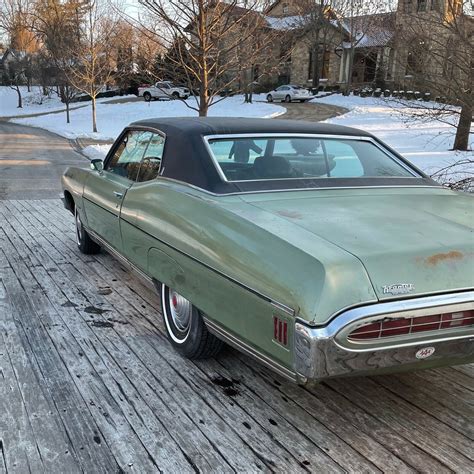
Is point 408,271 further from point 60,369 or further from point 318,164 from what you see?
point 60,369

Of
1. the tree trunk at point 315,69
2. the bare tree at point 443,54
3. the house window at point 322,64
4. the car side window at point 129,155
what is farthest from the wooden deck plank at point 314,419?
the house window at point 322,64

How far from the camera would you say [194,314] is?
307 cm

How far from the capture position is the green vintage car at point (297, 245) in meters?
2.13

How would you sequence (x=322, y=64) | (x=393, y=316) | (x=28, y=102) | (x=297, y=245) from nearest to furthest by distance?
(x=393, y=316) → (x=297, y=245) → (x=28, y=102) → (x=322, y=64)

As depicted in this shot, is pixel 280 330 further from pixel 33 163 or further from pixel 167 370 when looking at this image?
pixel 33 163

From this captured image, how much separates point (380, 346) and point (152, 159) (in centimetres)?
228

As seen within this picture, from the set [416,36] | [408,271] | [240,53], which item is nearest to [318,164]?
[408,271]

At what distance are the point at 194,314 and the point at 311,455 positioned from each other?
105cm

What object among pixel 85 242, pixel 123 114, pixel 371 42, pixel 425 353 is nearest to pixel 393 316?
pixel 425 353

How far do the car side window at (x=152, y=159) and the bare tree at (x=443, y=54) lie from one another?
21.0 ft

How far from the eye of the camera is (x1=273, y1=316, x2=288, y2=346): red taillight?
219 cm

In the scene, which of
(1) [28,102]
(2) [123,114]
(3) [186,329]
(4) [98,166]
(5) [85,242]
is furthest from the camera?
(1) [28,102]

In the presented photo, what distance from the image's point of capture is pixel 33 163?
1349 centimetres

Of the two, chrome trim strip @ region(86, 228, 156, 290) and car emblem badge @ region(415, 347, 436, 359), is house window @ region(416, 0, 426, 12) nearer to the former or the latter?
chrome trim strip @ region(86, 228, 156, 290)
